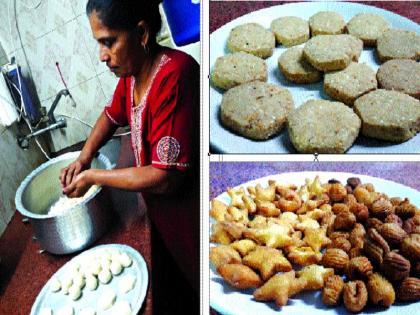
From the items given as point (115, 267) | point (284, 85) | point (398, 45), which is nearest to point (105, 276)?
point (115, 267)

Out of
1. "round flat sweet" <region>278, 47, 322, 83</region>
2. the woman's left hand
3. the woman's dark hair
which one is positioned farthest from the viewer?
"round flat sweet" <region>278, 47, 322, 83</region>

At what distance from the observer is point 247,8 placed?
0.80 metres

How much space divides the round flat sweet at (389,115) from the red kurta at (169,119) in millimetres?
280

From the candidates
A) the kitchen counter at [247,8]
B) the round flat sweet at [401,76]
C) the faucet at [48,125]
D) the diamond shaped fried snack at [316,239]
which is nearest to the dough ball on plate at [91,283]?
the faucet at [48,125]

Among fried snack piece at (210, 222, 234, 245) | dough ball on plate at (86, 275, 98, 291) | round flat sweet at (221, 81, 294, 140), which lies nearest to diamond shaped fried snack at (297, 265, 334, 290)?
fried snack piece at (210, 222, 234, 245)

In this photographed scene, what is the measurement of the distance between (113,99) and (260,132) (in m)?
0.24

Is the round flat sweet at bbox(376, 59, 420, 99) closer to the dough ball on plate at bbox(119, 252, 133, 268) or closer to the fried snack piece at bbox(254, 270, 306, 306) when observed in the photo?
the fried snack piece at bbox(254, 270, 306, 306)

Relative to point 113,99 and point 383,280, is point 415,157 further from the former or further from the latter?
point 113,99

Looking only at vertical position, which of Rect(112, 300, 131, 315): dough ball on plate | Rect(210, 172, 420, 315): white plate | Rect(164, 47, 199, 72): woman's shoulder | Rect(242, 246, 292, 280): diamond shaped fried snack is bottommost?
Rect(112, 300, 131, 315): dough ball on plate

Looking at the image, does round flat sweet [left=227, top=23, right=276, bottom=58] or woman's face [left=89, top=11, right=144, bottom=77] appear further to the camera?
round flat sweet [left=227, top=23, right=276, bottom=58]

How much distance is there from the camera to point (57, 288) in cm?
65

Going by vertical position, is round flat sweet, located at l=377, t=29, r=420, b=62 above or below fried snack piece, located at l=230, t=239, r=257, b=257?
above

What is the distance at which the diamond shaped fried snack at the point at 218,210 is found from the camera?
2.03 feet

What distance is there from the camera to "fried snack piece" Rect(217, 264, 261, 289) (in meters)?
0.57
